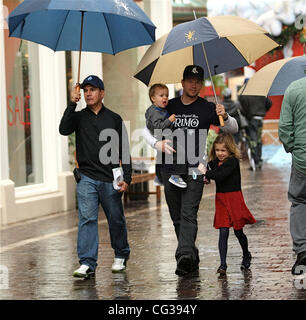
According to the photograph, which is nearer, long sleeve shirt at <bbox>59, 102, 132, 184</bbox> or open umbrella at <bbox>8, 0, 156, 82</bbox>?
long sleeve shirt at <bbox>59, 102, 132, 184</bbox>

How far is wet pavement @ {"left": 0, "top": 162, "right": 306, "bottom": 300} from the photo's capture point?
6781 millimetres

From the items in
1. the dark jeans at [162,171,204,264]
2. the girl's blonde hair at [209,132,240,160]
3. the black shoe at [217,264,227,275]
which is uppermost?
the girl's blonde hair at [209,132,240,160]

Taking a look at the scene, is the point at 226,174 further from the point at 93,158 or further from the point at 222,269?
the point at 93,158

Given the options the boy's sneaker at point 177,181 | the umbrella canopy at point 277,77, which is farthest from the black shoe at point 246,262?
the umbrella canopy at point 277,77

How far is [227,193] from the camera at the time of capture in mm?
7668

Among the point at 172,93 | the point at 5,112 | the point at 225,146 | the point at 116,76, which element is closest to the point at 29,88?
the point at 5,112

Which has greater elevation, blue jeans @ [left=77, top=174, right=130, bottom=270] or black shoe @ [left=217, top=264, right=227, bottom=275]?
blue jeans @ [left=77, top=174, right=130, bottom=270]

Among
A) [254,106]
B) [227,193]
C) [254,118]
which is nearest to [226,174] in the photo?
[227,193]

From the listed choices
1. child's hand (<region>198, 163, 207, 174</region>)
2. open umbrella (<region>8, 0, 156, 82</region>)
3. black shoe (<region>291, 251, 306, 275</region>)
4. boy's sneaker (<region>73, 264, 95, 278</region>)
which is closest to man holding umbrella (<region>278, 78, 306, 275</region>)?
black shoe (<region>291, 251, 306, 275</region>)

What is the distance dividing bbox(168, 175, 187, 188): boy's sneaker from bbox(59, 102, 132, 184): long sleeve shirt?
1.41 feet

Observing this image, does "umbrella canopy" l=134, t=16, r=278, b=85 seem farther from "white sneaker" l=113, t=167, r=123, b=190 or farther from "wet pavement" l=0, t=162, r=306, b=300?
"wet pavement" l=0, t=162, r=306, b=300

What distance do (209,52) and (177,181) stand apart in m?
1.38

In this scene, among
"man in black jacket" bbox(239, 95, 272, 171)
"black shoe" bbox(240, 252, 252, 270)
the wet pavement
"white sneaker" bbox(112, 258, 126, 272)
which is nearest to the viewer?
the wet pavement
